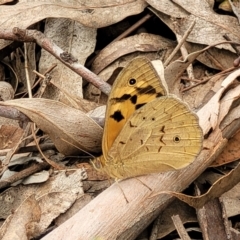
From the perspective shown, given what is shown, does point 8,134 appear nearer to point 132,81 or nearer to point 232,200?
point 132,81

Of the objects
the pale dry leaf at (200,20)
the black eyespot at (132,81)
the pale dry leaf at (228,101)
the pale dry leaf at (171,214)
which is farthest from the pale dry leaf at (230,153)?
the pale dry leaf at (200,20)

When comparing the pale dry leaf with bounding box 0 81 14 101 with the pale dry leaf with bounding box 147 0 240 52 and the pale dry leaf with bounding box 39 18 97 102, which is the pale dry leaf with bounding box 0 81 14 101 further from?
the pale dry leaf with bounding box 147 0 240 52

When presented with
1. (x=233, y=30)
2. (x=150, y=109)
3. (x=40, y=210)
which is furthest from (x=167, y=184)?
(x=233, y=30)

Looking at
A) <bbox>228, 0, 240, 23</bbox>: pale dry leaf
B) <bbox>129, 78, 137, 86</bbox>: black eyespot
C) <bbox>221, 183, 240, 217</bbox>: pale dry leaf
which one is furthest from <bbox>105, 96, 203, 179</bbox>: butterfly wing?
<bbox>228, 0, 240, 23</bbox>: pale dry leaf

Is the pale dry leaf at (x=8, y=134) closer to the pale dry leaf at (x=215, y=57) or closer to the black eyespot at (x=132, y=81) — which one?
the black eyespot at (x=132, y=81)

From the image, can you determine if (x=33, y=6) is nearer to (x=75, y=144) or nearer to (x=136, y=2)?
(x=136, y=2)

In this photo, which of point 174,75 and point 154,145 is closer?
point 154,145

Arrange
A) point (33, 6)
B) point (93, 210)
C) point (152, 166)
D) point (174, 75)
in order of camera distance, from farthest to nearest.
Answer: point (33, 6), point (174, 75), point (152, 166), point (93, 210)
